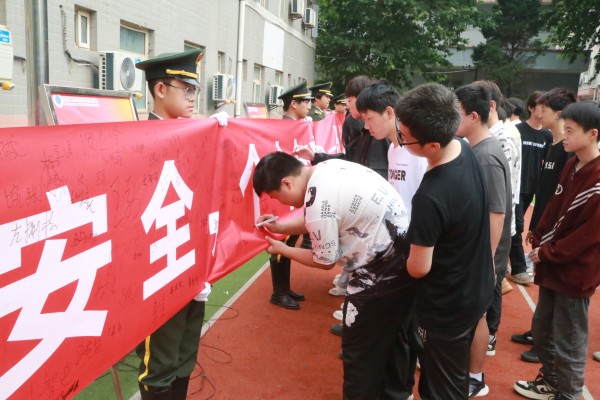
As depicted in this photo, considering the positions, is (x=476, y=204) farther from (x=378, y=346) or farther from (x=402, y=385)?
(x=402, y=385)

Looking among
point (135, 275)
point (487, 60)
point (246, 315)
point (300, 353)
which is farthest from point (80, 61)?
point (487, 60)

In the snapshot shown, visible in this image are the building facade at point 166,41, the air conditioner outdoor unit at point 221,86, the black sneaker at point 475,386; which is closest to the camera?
the black sneaker at point 475,386

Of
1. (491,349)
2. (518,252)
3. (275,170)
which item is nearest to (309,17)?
(518,252)

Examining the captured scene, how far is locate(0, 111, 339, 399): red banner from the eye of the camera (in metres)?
1.28

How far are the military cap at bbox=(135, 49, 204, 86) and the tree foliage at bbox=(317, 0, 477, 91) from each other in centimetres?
1850

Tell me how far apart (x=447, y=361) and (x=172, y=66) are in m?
1.87

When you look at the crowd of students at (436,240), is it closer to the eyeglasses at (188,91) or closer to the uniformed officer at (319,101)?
the eyeglasses at (188,91)

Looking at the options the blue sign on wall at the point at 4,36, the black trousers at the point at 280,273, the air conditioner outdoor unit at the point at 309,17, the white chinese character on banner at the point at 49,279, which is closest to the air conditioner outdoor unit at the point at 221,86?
the blue sign on wall at the point at 4,36

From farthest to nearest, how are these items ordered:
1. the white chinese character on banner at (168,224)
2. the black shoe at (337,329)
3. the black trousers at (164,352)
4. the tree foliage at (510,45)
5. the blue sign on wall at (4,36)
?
the tree foliage at (510,45) → the blue sign on wall at (4,36) → the black shoe at (337,329) → the black trousers at (164,352) → the white chinese character on banner at (168,224)

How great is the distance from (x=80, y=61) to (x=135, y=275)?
502 centimetres

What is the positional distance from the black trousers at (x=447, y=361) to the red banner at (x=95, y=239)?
1.08 metres

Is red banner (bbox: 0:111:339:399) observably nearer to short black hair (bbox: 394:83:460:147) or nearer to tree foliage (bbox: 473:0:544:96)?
short black hair (bbox: 394:83:460:147)

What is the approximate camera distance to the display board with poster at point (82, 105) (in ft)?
10.0

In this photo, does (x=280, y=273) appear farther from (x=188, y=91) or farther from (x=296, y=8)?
(x=296, y=8)
